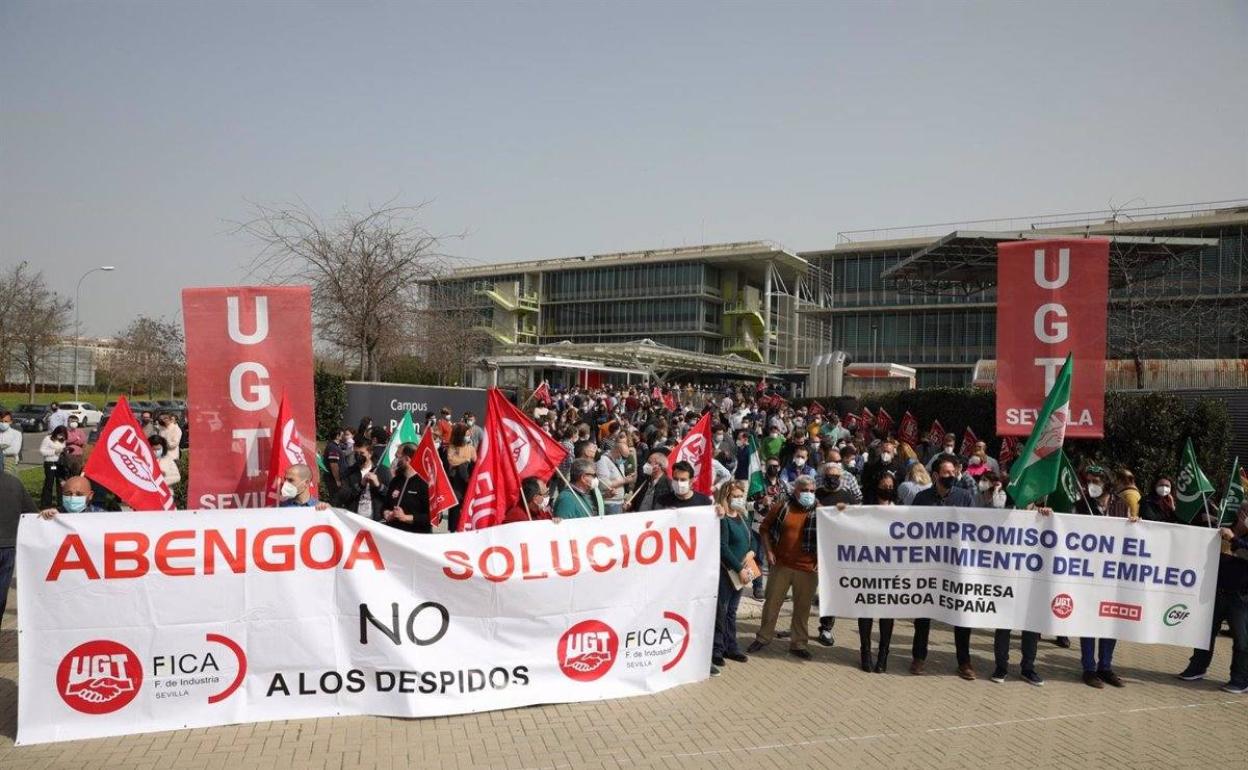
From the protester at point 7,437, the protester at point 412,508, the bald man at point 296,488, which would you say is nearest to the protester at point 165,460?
the protester at point 7,437

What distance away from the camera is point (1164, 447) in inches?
721

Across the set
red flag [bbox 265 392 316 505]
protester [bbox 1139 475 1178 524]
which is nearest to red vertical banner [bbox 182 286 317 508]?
red flag [bbox 265 392 316 505]

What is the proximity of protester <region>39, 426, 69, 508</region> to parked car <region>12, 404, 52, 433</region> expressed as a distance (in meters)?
24.5

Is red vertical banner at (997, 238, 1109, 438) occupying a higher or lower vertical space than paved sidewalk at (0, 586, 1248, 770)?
higher

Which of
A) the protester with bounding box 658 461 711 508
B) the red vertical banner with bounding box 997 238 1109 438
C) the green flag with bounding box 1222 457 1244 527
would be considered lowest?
the green flag with bounding box 1222 457 1244 527

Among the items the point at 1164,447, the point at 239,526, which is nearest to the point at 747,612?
the point at 239,526

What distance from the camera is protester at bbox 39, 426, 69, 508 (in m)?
13.9

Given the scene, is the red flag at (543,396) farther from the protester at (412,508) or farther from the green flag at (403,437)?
the protester at (412,508)

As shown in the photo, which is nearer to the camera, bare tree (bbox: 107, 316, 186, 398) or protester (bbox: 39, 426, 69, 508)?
protester (bbox: 39, 426, 69, 508)

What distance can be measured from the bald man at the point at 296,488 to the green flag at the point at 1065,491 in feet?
23.1

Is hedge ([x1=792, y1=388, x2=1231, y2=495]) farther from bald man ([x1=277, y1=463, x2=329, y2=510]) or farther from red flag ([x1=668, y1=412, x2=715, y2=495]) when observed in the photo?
bald man ([x1=277, y1=463, x2=329, y2=510])

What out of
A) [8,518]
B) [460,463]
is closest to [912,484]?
[460,463]

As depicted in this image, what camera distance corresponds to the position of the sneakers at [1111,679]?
804 cm

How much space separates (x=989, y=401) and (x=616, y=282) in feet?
220
